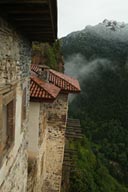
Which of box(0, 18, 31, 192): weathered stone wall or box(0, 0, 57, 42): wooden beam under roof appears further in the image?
box(0, 18, 31, 192): weathered stone wall

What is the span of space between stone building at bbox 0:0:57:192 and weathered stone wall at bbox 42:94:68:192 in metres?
6.13

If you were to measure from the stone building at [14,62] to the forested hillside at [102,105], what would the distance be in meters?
29.6

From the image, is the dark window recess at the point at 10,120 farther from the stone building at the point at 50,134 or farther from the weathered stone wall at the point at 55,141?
the weathered stone wall at the point at 55,141

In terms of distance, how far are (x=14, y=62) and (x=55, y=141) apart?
8537 mm

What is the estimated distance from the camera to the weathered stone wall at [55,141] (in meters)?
12.9

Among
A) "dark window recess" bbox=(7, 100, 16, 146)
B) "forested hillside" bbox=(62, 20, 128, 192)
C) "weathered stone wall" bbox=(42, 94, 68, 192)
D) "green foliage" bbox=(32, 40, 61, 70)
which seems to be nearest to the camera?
"dark window recess" bbox=(7, 100, 16, 146)

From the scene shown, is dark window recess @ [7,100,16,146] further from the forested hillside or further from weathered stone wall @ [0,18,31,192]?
the forested hillside

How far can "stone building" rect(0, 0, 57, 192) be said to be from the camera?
13.6 feet

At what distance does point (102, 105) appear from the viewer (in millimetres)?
63125

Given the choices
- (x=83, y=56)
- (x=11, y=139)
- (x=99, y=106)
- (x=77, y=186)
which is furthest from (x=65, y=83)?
(x=83, y=56)

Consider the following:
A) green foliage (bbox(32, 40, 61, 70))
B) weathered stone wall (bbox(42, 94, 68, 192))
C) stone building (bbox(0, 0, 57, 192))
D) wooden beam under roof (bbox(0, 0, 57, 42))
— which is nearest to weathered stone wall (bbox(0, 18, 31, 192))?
stone building (bbox(0, 0, 57, 192))

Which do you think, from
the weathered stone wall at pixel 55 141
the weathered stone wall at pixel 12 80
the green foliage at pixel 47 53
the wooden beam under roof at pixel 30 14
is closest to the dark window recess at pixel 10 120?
the weathered stone wall at pixel 12 80

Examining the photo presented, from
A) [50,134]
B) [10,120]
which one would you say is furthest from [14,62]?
[50,134]

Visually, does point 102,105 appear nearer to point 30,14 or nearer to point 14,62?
point 14,62
